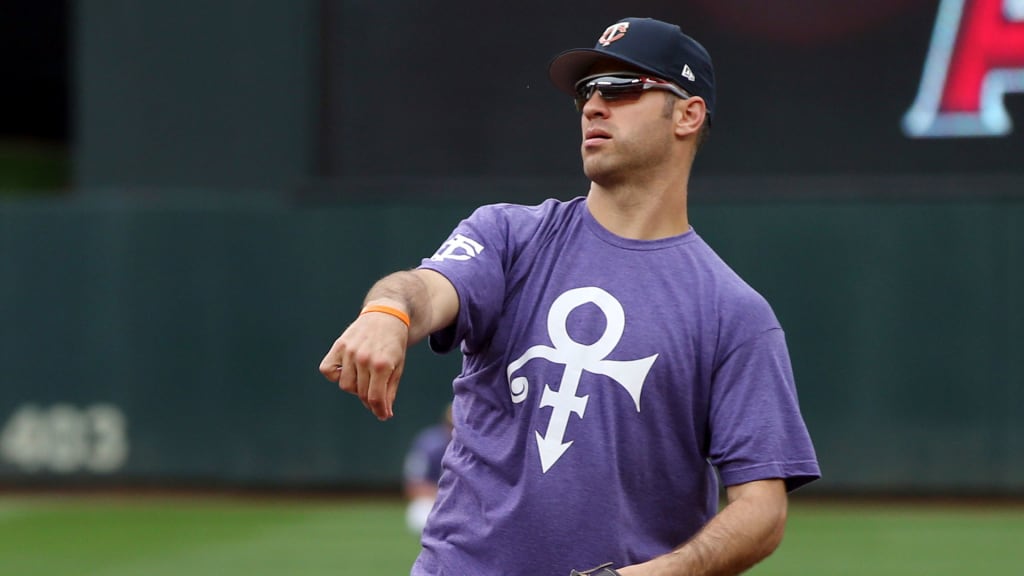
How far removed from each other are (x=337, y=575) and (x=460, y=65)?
4197 mm

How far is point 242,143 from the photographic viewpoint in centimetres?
1362

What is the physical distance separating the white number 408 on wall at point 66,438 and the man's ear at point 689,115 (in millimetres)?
11220

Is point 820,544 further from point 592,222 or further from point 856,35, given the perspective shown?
point 592,222

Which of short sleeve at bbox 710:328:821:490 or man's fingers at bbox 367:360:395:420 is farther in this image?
short sleeve at bbox 710:328:821:490

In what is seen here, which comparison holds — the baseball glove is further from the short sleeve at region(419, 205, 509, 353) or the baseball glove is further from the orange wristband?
the orange wristband

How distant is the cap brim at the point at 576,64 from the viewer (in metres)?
3.47

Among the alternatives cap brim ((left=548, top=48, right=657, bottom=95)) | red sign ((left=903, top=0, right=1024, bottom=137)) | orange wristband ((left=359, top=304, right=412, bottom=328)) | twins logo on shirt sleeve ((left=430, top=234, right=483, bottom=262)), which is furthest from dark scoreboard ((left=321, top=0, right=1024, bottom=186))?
orange wristband ((left=359, top=304, right=412, bottom=328))

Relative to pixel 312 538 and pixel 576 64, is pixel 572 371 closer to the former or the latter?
pixel 576 64

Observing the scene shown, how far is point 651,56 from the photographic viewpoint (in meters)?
3.48

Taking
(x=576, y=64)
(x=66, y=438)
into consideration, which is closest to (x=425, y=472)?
(x=66, y=438)

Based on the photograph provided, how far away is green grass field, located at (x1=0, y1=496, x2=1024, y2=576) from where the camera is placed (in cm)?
1023

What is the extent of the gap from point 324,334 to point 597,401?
1055 cm

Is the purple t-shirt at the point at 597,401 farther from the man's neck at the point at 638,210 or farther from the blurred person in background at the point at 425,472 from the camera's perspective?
the blurred person in background at the point at 425,472

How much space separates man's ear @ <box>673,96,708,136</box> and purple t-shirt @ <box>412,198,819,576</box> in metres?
0.31
